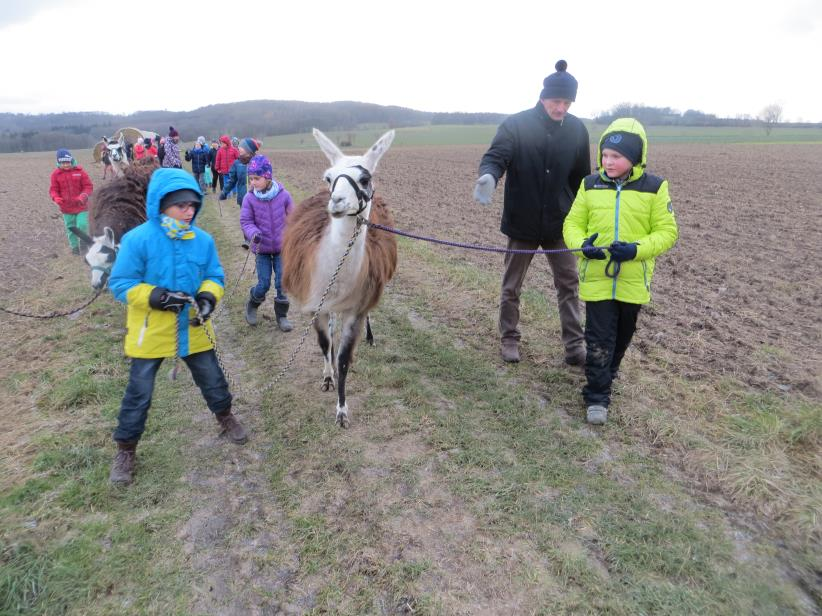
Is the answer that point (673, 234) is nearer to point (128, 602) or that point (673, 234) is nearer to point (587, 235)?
point (587, 235)

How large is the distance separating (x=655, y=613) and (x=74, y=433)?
364 centimetres

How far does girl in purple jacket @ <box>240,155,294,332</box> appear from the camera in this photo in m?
5.14

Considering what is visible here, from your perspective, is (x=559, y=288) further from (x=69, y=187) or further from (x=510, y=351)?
(x=69, y=187)

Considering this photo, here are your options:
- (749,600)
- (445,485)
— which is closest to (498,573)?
(445,485)

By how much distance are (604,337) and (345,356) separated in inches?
75.4

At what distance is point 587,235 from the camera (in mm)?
3549

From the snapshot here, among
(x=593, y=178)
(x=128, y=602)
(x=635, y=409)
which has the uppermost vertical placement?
(x=593, y=178)

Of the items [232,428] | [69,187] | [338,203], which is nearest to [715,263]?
[338,203]

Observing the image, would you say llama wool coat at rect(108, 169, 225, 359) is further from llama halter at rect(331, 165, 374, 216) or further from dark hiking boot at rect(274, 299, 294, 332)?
dark hiking boot at rect(274, 299, 294, 332)

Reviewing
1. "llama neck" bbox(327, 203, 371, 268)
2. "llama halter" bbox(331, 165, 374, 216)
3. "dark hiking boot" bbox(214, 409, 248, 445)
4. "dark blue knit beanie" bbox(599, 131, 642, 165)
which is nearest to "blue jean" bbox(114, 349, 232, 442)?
"dark hiking boot" bbox(214, 409, 248, 445)

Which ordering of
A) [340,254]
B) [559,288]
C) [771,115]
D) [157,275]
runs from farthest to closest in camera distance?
[771,115] < [559,288] < [340,254] < [157,275]

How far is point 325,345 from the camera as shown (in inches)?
163

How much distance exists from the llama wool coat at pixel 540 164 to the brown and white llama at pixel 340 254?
107 centimetres

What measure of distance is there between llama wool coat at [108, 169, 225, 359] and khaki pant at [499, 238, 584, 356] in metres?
2.60
